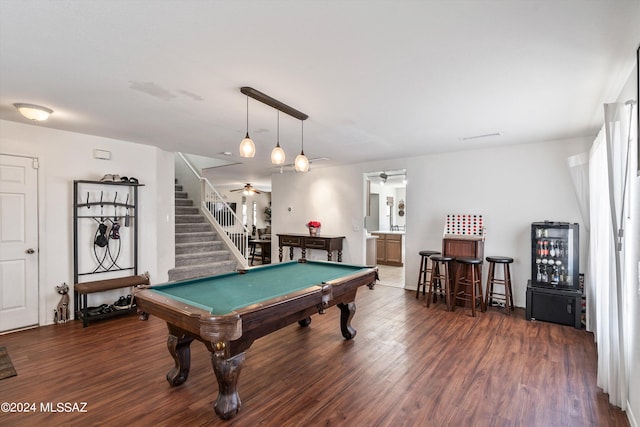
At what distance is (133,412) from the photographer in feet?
7.17

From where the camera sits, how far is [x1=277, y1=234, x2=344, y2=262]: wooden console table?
6515 millimetres

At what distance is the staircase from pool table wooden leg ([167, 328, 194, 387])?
303cm

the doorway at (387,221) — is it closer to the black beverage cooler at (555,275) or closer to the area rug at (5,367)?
the black beverage cooler at (555,275)

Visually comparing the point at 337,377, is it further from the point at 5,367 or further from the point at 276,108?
the point at 5,367

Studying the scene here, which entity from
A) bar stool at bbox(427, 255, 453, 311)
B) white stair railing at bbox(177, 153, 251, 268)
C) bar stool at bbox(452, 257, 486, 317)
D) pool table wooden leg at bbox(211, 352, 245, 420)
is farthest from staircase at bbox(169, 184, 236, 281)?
bar stool at bbox(452, 257, 486, 317)

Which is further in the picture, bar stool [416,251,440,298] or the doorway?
the doorway

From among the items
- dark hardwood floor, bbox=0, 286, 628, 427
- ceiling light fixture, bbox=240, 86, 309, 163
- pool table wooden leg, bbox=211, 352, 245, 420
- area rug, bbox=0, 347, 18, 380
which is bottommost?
dark hardwood floor, bbox=0, 286, 628, 427

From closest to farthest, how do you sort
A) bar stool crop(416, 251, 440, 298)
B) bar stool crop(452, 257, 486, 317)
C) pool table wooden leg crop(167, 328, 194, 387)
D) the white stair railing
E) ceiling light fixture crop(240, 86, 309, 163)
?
pool table wooden leg crop(167, 328, 194, 387) < ceiling light fixture crop(240, 86, 309, 163) < bar stool crop(452, 257, 486, 317) < bar stool crop(416, 251, 440, 298) < the white stair railing

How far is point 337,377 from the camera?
8.71ft

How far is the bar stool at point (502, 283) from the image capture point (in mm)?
4426

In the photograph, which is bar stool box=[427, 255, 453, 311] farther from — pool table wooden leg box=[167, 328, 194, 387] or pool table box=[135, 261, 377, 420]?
pool table wooden leg box=[167, 328, 194, 387]

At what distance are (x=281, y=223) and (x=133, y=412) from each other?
5.81 meters

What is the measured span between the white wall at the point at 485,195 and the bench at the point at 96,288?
3.99 meters

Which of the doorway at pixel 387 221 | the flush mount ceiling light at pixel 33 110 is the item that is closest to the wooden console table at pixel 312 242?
the doorway at pixel 387 221
